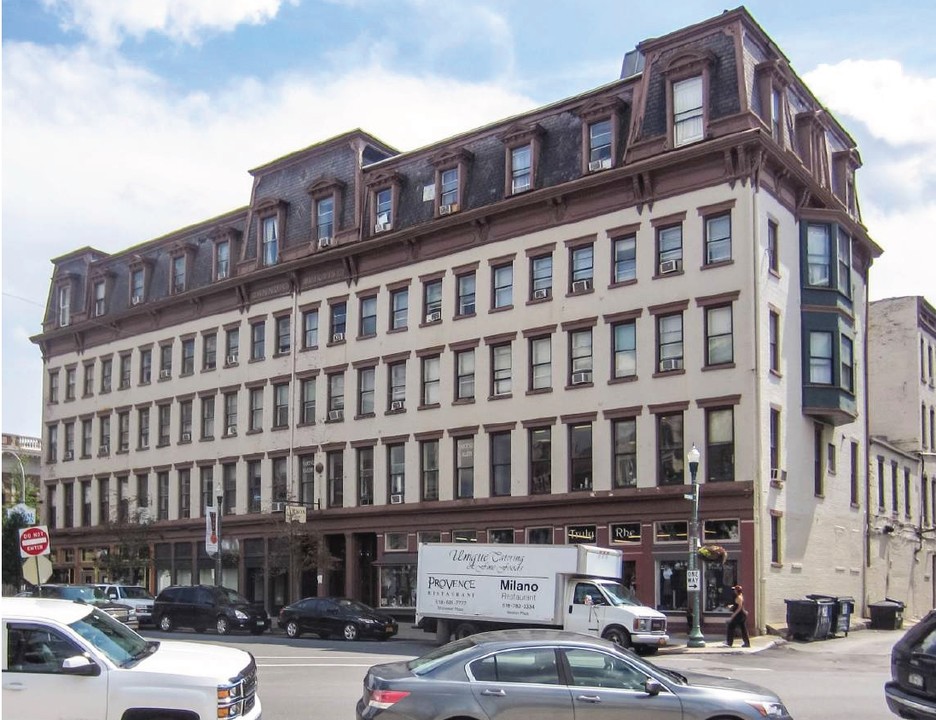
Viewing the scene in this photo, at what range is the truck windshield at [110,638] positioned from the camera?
Result: 36.2 ft

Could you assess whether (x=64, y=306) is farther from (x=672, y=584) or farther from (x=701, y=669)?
(x=701, y=669)

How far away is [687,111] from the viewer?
1369 inches

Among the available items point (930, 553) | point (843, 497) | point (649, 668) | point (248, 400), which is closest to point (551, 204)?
point (843, 497)

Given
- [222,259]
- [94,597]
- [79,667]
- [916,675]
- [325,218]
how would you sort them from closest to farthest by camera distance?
[79,667] < [916,675] < [94,597] < [325,218] < [222,259]

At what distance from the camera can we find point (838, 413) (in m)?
35.7

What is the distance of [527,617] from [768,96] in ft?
59.8

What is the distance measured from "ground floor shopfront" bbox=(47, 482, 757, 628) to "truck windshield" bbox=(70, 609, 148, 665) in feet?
69.7

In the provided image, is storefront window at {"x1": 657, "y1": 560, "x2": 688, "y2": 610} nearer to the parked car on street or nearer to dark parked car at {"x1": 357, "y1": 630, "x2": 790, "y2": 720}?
the parked car on street

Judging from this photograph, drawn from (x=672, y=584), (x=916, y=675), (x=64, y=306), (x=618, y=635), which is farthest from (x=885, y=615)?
(x=64, y=306)

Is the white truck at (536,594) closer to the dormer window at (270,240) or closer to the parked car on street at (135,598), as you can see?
the parked car on street at (135,598)

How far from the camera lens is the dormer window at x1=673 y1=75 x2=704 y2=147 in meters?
34.5

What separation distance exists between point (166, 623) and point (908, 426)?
104 ft

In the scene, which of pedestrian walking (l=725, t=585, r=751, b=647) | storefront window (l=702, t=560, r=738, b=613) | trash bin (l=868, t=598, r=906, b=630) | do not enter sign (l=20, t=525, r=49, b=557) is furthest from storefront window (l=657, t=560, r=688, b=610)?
do not enter sign (l=20, t=525, r=49, b=557)

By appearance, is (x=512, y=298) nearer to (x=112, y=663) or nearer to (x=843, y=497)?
(x=843, y=497)
